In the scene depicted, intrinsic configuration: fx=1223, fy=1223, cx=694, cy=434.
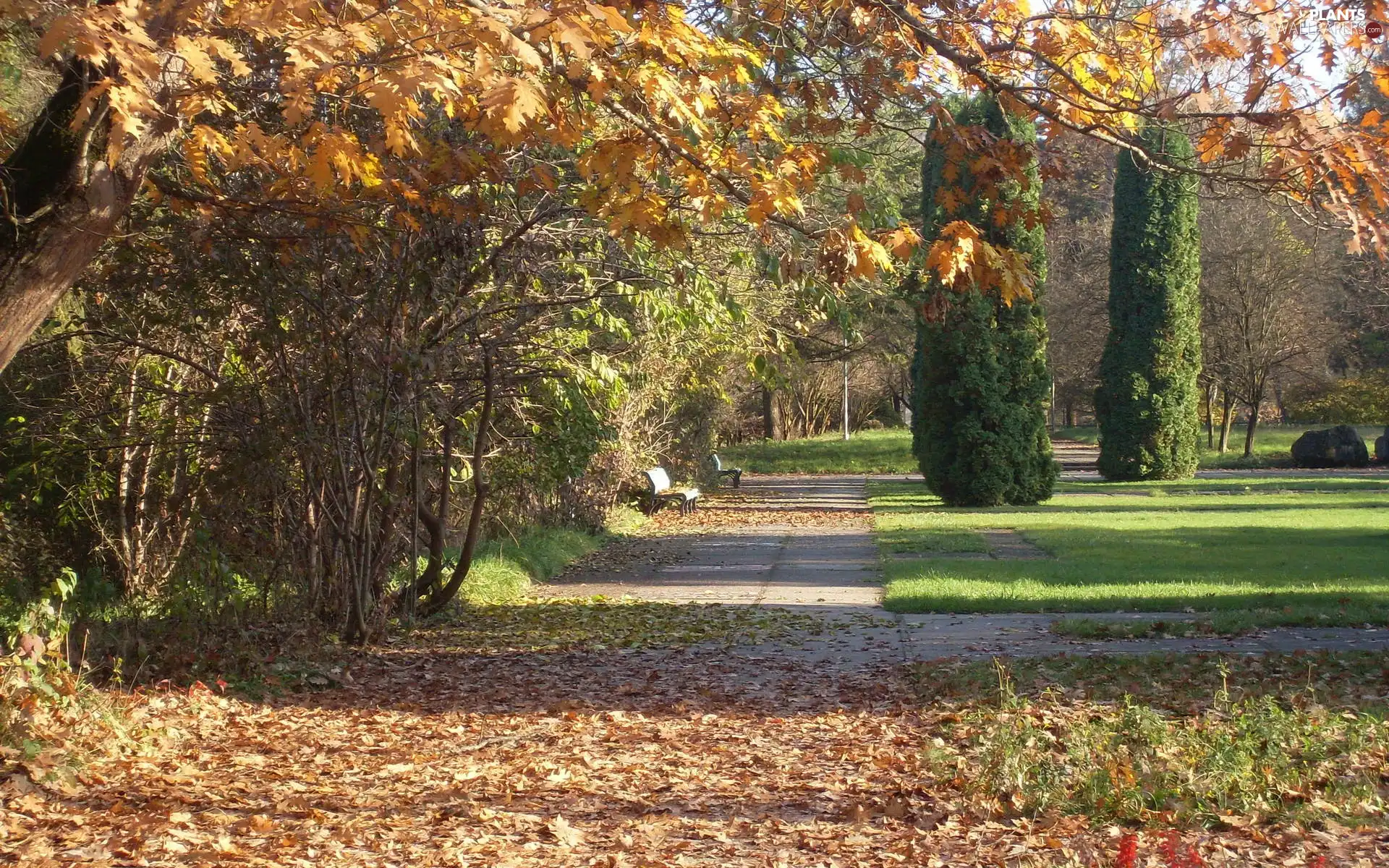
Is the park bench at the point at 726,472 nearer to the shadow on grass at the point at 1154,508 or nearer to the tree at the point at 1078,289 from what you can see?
the shadow on grass at the point at 1154,508

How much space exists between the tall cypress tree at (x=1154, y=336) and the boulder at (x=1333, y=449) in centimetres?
657

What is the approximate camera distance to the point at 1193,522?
18.6 m

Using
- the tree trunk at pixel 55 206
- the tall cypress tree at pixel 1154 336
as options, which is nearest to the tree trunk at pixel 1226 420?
the tall cypress tree at pixel 1154 336

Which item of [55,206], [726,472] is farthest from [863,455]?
[55,206]

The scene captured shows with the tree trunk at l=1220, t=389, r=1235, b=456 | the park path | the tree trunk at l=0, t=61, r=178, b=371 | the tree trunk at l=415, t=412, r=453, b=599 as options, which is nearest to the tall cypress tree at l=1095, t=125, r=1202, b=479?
the park path

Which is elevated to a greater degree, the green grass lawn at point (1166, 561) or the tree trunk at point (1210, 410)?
the tree trunk at point (1210, 410)

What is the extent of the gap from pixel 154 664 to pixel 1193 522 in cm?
1550

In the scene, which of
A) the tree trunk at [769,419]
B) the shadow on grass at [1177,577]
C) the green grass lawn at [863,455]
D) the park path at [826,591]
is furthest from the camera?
the tree trunk at [769,419]

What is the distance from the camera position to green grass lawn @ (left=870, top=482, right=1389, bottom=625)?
34.8ft

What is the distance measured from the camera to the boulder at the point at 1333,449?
1323 inches

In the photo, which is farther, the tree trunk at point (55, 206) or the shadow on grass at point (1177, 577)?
the shadow on grass at point (1177, 577)

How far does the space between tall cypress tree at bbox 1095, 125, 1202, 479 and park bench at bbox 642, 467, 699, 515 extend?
12072 mm

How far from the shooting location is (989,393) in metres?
22.3

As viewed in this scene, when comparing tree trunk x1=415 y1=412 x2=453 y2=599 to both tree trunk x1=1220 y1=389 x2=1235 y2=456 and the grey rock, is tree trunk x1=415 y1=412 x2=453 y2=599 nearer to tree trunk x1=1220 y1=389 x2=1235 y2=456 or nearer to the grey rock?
the grey rock
